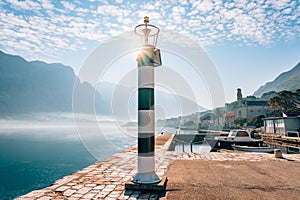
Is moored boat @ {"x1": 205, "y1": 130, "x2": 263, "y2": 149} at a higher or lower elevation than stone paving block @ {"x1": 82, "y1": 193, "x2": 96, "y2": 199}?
lower

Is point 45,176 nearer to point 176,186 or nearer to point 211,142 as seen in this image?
point 211,142

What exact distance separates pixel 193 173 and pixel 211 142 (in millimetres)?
17113

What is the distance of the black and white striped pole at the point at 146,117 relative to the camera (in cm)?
460

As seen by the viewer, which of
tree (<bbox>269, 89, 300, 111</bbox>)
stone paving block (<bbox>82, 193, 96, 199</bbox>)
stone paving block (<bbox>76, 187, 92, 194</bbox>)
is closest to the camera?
stone paving block (<bbox>82, 193, 96, 199</bbox>)

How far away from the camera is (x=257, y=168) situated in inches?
257

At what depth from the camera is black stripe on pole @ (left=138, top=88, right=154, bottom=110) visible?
15.3 feet

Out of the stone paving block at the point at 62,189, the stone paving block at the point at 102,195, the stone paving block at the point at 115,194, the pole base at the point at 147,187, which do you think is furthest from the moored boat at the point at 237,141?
the stone paving block at the point at 62,189

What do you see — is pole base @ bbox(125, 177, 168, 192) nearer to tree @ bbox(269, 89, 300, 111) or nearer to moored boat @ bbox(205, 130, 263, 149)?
moored boat @ bbox(205, 130, 263, 149)

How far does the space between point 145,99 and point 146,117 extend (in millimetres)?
414

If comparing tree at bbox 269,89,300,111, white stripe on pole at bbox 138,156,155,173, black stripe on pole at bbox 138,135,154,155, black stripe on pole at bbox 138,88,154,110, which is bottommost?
white stripe on pole at bbox 138,156,155,173

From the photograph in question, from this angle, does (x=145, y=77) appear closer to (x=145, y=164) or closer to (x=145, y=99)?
(x=145, y=99)

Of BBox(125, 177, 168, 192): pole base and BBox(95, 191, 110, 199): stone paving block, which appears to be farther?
BBox(125, 177, 168, 192): pole base

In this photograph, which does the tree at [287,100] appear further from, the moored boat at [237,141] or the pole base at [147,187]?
the pole base at [147,187]

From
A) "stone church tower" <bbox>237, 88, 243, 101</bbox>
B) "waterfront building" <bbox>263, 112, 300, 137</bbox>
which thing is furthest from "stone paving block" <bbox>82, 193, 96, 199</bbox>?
"stone church tower" <bbox>237, 88, 243, 101</bbox>
